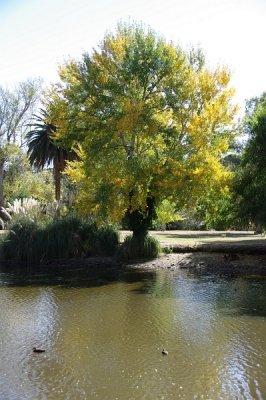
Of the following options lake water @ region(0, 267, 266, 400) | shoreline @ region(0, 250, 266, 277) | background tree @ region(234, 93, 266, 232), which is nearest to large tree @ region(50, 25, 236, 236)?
background tree @ region(234, 93, 266, 232)

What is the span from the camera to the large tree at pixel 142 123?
1812cm

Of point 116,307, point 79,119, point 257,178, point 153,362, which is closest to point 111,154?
point 79,119

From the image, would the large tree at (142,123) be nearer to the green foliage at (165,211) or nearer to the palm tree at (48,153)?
the green foliage at (165,211)

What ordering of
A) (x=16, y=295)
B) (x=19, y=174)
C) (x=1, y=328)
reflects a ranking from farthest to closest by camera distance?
(x=19, y=174) → (x=16, y=295) → (x=1, y=328)

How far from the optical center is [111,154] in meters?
19.5

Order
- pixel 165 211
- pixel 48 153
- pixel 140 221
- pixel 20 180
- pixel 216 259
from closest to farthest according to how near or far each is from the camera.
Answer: pixel 216 259 → pixel 140 221 → pixel 165 211 → pixel 48 153 → pixel 20 180

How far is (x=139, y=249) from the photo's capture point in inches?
738

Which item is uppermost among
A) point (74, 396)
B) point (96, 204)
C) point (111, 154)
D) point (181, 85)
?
point (181, 85)

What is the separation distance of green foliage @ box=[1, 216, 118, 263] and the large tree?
103 centimetres

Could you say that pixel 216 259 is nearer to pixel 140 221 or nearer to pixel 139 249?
pixel 139 249

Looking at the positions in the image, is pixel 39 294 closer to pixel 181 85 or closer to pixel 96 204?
pixel 96 204

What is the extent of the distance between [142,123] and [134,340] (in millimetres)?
11440

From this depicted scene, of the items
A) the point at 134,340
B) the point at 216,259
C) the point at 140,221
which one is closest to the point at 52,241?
the point at 140,221

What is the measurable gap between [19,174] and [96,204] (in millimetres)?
28465
